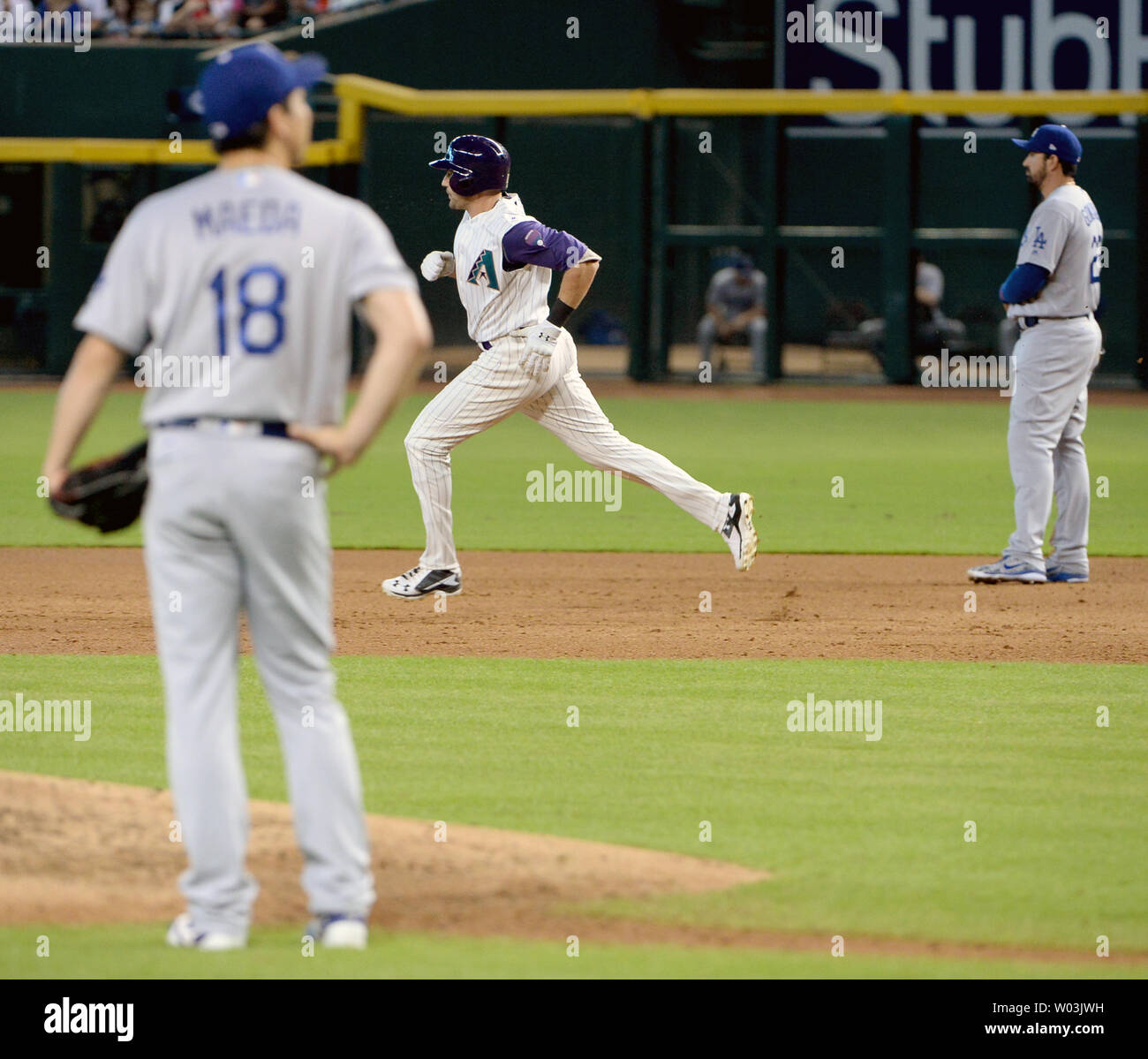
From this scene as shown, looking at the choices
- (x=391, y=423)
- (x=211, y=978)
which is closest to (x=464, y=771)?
(x=211, y=978)

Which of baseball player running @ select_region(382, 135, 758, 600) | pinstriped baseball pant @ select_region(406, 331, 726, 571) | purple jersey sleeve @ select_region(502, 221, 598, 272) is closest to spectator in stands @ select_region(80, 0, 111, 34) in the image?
baseball player running @ select_region(382, 135, 758, 600)

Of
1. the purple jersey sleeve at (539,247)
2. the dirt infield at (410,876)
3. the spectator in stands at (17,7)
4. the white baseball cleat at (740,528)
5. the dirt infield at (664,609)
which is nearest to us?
the dirt infield at (410,876)

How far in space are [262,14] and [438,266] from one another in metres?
18.3

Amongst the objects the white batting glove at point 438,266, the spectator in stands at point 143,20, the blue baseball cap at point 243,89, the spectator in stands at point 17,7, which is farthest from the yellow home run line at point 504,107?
the blue baseball cap at point 243,89

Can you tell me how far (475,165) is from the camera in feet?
27.5

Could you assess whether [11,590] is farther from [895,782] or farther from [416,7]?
[416,7]

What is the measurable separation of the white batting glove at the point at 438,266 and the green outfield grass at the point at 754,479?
8.70 feet

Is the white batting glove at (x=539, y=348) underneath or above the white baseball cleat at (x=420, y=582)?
above

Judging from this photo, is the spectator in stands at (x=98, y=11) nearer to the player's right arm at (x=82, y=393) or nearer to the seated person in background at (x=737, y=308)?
the seated person in background at (x=737, y=308)

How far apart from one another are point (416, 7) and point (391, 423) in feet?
28.9

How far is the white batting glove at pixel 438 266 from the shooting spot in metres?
8.58

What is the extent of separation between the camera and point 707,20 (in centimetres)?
2594

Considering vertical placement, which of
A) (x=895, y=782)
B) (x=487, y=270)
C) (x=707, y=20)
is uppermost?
(x=707, y=20)

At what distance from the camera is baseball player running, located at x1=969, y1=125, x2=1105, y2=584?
8945mm
